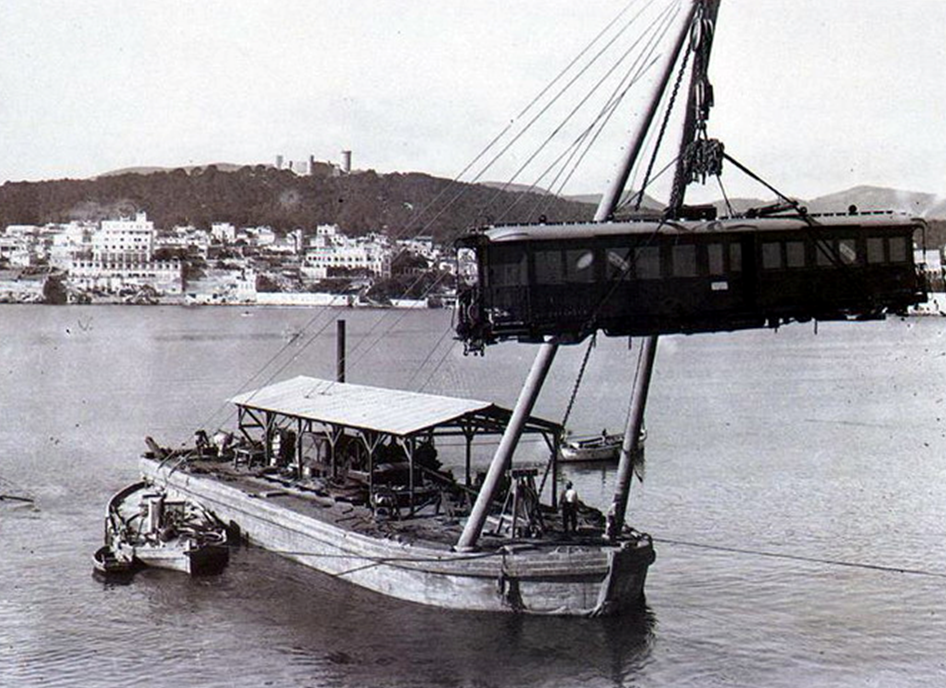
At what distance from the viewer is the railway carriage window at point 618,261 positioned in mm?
27453

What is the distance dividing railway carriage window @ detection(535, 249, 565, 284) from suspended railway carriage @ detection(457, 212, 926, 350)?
0.02 metres

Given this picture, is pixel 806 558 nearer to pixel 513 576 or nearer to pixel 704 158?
pixel 513 576

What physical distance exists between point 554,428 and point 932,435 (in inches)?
1909

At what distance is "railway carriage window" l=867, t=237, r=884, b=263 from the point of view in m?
27.8

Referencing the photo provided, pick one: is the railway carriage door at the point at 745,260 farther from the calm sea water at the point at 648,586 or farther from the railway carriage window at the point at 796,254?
the calm sea water at the point at 648,586

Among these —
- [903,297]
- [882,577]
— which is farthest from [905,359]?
[903,297]

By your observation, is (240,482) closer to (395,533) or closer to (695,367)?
(395,533)

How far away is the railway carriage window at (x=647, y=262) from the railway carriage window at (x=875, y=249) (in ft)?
16.8

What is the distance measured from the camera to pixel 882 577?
125 feet

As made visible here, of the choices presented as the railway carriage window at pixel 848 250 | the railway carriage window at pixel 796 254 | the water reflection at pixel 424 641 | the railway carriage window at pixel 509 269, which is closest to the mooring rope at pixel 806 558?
the water reflection at pixel 424 641

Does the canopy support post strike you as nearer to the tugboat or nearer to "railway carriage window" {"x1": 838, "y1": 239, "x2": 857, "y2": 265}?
"railway carriage window" {"x1": 838, "y1": 239, "x2": 857, "y2": 265}

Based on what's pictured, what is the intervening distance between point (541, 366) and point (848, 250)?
25.8 feet

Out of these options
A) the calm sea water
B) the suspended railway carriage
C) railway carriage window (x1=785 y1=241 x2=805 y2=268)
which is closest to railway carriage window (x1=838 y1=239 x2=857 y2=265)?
the suspended railway carriage

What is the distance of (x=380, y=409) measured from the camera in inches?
1485
